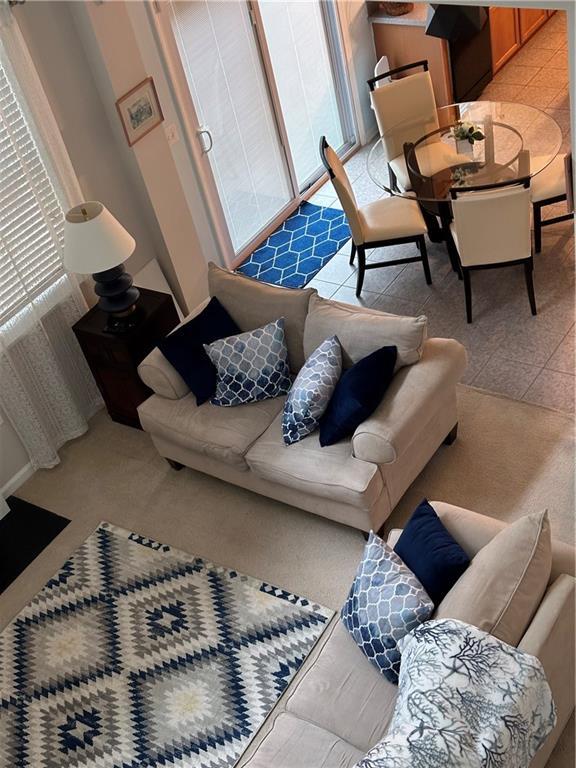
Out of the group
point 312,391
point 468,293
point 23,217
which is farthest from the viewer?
point 468,293

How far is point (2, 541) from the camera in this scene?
4824 millimetres

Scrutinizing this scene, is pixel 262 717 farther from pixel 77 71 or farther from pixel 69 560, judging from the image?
pixel 77 71

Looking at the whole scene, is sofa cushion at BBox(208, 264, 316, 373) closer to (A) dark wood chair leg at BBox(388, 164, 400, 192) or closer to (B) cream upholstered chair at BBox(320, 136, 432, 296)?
(B) cream upholstered chair at BBox(320, 136, 432, 296)

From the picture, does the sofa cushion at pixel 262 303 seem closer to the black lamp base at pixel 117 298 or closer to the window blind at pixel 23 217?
the black lamp base at pixel 117 298

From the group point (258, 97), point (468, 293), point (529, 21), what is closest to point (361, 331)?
point (468, 293)

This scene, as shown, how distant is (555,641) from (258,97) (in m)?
4.43

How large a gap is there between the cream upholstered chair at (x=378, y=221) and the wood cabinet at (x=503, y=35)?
2.55m

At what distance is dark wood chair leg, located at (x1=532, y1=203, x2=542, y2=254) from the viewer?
5.43 metres

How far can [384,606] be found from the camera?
3227 millimetres

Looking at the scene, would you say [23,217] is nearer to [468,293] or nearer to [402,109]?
[468,293]

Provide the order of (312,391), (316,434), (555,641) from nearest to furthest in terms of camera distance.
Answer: (555,641)
(312,391)
(316,434)

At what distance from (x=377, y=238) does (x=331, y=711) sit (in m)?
3.08

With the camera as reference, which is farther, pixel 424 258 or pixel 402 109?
pixel 402 109

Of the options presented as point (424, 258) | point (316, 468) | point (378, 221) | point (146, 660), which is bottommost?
point (146, 660)
